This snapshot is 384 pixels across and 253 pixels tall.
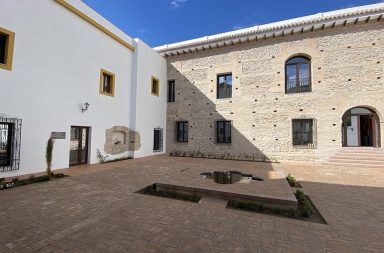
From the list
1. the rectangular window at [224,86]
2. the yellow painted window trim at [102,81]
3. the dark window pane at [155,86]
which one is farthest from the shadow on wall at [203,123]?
the yellow painted window trim at [102,81]

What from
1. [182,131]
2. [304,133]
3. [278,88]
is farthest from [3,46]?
[304,133]

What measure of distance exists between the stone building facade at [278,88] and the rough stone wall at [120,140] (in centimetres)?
329

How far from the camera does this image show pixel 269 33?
36.1ft

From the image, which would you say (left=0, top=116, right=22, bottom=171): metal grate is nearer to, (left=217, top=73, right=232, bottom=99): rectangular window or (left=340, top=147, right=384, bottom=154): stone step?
(left=217, top=73, right=232, bottom=99): rectangular window

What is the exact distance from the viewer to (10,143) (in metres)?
5.96

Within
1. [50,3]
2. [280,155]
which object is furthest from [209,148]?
[50,3]

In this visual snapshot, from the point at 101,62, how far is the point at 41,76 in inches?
114

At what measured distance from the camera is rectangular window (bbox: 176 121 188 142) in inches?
525

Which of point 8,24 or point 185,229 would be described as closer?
point 185,229

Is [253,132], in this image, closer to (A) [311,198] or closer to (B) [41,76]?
(A) [311,198]

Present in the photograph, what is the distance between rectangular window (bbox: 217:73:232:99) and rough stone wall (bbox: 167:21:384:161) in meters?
0.36

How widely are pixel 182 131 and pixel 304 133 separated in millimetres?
7535

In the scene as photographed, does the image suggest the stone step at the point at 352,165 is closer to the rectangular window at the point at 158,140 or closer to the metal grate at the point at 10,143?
the rectangular window at the point at 158,140

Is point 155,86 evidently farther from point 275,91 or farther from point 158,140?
point 275,91
